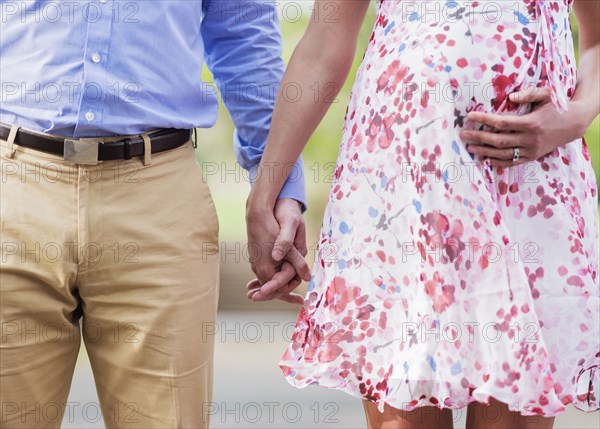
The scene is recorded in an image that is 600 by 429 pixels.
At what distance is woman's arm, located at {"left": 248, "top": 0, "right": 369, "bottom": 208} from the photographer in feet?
5.06

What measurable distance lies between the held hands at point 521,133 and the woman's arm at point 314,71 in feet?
1.04

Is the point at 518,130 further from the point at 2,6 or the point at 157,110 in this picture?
the point at 2,6

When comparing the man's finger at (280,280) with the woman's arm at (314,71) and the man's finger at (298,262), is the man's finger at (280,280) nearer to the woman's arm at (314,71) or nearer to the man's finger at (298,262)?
the man's finger at (298,262)

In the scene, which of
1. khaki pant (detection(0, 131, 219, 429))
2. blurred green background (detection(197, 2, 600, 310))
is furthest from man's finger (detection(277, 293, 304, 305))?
blurred green background (detection(197, 2, 600, 310))

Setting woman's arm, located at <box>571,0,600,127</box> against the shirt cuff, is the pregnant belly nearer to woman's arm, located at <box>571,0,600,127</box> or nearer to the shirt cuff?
woman's arm, located at <box>571,0,600,127</box>

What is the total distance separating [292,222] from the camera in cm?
170

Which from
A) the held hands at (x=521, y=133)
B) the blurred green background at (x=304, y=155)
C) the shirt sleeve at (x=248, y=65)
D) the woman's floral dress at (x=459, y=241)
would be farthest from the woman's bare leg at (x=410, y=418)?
the blurred green background at (x=304, y=155)

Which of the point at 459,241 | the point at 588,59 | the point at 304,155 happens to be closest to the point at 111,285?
the point at 459,241

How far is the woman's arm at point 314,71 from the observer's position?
154cm

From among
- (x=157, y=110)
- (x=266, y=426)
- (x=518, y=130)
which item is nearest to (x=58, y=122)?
(x=157, y=110)

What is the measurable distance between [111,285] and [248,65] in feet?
1.59

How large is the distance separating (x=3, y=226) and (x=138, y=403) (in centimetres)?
36

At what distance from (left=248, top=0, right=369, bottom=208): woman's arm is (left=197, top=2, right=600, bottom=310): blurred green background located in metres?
3.71

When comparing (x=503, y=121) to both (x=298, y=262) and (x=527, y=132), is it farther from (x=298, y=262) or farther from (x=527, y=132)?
(x=298, y=262)
